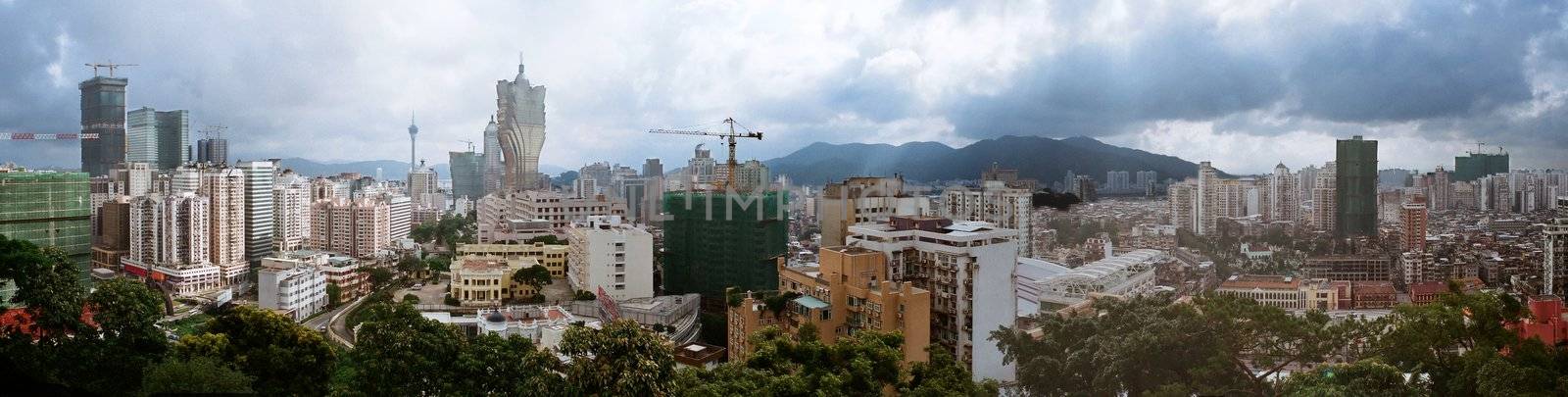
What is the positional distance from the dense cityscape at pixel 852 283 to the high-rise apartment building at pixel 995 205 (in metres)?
0.04

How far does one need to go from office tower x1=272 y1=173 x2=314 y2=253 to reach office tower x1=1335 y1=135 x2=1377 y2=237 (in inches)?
616

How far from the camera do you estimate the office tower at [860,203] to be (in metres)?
10.2

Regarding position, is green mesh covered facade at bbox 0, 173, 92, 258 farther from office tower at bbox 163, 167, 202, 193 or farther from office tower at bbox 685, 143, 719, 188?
office tower at bbox 685, 143, 719, 188

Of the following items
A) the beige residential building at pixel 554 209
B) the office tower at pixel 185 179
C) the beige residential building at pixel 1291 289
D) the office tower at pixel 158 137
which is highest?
the office tower at pixel 158 137

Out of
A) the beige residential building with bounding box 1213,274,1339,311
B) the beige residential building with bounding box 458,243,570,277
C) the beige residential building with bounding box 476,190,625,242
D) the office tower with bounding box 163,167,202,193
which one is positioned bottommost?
the beige residential building with bounding box 458,243,570,277

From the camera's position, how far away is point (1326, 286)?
240 inches

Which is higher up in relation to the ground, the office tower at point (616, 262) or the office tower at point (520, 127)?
the office tower at point (520, 127)

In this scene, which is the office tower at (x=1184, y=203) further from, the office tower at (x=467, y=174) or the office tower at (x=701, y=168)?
the office tower at (x=467, y=174)

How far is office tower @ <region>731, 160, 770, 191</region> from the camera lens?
14195mm

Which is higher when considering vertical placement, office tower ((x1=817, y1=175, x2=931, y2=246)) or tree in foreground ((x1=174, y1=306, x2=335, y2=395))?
office tower ((x1=817, y1=175, x2=931, y2=246))

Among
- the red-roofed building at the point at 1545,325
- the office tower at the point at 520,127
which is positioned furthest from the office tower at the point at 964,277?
the office tower at the point at 520,127

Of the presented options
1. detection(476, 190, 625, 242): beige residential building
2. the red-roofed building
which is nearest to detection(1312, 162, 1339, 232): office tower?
the red-roofed building

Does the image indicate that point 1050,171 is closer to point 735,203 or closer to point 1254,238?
point 1254,238

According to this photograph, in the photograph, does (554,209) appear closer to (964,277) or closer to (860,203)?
(860,203)
